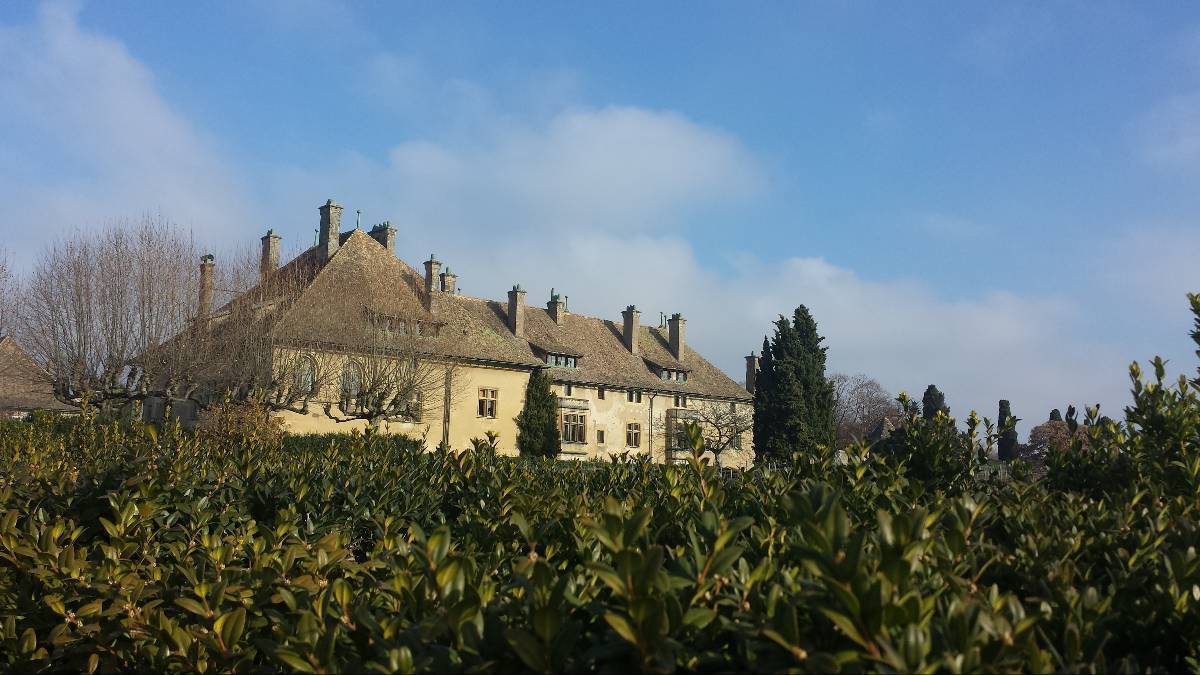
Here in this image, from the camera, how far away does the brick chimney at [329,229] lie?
130ft

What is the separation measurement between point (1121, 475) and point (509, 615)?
451cm

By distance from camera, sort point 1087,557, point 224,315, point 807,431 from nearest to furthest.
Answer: point 1087,557
point 224,315
point 807,431

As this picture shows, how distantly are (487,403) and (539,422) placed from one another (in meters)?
2.83

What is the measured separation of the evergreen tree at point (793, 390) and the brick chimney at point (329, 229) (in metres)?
21.1

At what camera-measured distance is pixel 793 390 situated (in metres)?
39.1

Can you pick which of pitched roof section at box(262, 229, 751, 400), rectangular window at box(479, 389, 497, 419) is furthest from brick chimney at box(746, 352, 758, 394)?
rectangular window at box(479, 389, 497, 419)

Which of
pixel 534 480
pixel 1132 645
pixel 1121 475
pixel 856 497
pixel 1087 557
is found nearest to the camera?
pixel 1132 645

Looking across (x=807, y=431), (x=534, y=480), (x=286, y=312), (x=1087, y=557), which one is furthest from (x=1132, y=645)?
(x=807, y=431)

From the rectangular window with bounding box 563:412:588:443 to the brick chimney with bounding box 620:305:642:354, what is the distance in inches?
268

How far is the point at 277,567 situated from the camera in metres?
3.05

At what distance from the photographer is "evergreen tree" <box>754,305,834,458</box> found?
3894 cm

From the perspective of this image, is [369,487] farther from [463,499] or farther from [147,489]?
[147,489]

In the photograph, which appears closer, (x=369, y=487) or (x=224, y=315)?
(x=369, y=487)

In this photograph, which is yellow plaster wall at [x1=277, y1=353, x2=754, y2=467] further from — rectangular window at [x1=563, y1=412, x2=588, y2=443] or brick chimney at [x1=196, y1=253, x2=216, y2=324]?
brick chimney at [x1=196, y1=253, x2=216, y2=324]
